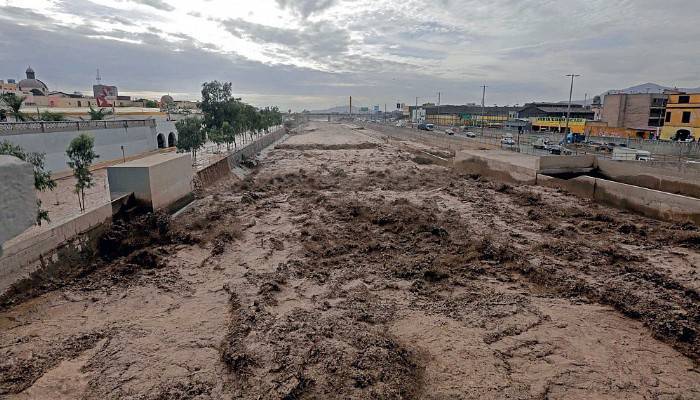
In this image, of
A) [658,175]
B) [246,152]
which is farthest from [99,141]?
[658,175]

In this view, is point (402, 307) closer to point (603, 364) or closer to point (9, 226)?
point (603, 364)

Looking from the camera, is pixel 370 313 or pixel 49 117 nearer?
pixel 370 313

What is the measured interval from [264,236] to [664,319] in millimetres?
12954

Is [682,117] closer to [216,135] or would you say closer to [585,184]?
[585,184]

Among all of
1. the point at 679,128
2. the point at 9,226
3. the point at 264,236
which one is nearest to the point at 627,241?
the point at 264,236

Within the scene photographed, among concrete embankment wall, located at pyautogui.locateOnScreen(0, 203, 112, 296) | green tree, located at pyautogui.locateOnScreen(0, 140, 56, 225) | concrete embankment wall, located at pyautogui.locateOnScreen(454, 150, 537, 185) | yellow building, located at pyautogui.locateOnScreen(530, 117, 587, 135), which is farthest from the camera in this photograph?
yellow building, located at pyautogui.locateOnScreen(530, 117, 587, 135)

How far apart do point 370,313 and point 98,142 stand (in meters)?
27.9

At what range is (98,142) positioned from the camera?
94.5 ft

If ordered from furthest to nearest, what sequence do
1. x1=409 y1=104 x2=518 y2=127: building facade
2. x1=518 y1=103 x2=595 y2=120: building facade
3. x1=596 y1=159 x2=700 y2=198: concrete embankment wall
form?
x1=409 y1=104 x2=518 y2=127: building facade
x1=518 y1=103 x2=595 y2=120: building facade
x1=596 y1=159 x2=700 y2=198: concrete embankment wall

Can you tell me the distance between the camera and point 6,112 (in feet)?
93.8

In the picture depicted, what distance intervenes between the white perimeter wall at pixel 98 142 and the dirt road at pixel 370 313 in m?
12.8

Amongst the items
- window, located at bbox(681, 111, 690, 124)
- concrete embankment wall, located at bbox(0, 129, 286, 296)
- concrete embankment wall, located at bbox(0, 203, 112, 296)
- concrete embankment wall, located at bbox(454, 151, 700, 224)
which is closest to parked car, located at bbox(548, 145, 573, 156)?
concrete embankment wall, located at bbox(454, 151, 700, 224)

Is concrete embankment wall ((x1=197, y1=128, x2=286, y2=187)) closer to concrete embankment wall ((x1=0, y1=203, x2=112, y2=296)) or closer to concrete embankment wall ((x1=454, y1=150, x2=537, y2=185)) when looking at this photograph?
Result: concrete embankment wall ((x1=0, y1=203, x2=112, y2=296))

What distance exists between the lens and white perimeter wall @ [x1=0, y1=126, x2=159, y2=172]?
23072 millimetres
